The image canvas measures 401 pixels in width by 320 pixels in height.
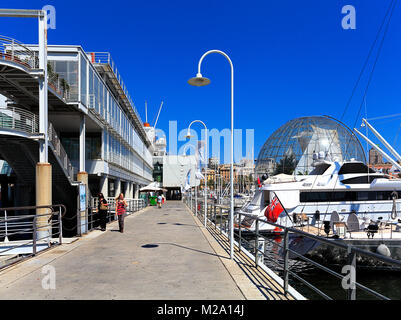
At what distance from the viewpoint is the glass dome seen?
127 feet

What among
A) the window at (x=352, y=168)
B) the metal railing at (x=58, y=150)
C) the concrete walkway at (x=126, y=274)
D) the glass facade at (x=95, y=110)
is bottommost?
the concrete walkway at (x=126, y=274)

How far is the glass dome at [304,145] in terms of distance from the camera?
3869cm

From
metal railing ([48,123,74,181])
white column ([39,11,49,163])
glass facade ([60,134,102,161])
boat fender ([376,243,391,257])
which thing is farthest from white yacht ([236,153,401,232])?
glass facade ([60,134,102,161])

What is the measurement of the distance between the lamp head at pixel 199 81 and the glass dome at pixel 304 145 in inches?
1194

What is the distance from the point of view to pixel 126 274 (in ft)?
21.8

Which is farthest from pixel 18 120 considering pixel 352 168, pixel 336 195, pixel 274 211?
pixel 352 168

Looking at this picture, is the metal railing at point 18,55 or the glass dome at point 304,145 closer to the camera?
the metal railing at point 18,55

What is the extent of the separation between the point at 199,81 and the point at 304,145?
1341 inches

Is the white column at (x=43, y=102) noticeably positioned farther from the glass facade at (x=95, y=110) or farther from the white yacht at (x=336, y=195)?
the white yacht at (x=336, y=195)

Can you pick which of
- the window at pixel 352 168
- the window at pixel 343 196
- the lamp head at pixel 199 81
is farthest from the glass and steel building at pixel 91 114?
the window at pixel 352 168

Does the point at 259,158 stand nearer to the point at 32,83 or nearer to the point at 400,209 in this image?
the point at 400,209

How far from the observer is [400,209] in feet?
67.3
